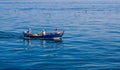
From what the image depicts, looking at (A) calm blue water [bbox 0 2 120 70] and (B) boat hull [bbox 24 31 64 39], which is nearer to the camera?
(A) calm blue water [bbox 0 2 120 70]

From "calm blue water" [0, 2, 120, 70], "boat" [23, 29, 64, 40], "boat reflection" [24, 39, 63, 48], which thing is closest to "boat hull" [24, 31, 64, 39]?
"boat" [23, 29, 64, 40]

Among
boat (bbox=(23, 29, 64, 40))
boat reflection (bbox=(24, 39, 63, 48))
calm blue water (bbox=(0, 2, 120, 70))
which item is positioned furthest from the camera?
boat (bbox=(23, 29, 64, 40))

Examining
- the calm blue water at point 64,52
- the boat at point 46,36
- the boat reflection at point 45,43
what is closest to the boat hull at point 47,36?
the boat at point 46,36

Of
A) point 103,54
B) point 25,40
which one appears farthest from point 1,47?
point 103,54

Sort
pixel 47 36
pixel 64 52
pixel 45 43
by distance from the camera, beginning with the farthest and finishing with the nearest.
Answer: pixel 47 36 < pixel 45 43 < pixel 64 52

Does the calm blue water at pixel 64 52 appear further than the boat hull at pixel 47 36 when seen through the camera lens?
No

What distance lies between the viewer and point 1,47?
218ft

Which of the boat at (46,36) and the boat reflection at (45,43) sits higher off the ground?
the boat at (46,36)

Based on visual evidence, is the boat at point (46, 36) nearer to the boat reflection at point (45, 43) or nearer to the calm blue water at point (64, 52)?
the boat reflection at point (45, 43)

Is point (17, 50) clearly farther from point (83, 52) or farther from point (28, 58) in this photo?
point (83, 52)

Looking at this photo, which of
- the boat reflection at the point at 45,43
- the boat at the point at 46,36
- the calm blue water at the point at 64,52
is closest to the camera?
the calm blue water at the point at 64,52

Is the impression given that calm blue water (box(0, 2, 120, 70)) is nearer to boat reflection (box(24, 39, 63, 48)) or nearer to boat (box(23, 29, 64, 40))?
boat reflection (box(24, 39, 63, 48))

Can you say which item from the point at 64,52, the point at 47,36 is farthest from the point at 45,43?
the point at 64,52

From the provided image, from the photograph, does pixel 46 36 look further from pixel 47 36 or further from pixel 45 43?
pixel 45 43
